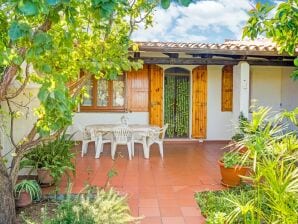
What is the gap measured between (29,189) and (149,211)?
5.94 ft

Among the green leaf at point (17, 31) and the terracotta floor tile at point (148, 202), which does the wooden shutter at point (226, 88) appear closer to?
the terracotta floor tile at point (148, 202)

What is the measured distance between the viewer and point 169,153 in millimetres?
8969

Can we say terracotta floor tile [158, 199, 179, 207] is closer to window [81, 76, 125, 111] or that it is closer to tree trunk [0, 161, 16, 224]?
tree trunk [0, 161, 16, 224]

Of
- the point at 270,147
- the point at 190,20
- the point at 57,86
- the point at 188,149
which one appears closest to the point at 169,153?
the point at 188,149

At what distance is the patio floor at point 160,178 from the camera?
183 inches

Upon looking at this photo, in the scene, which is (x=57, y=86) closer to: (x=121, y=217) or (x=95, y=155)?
(x=121, y=217)

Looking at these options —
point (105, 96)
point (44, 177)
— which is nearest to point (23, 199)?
point (44, 177)

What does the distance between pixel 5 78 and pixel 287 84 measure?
32.9 ft


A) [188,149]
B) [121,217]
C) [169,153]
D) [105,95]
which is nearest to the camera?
[121,217]

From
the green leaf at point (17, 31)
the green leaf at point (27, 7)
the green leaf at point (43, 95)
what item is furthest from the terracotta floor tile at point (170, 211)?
the green leaf at point (27, 7)

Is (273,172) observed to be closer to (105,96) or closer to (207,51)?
(207,51)

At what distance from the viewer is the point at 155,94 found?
430 inches

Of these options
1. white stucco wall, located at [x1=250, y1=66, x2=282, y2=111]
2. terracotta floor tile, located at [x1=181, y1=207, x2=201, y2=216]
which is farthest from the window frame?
terracotta floor tile, located at [x1=181, y1=207, x2=201, y2=216]

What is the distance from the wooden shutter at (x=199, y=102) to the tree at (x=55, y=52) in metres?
6.03
